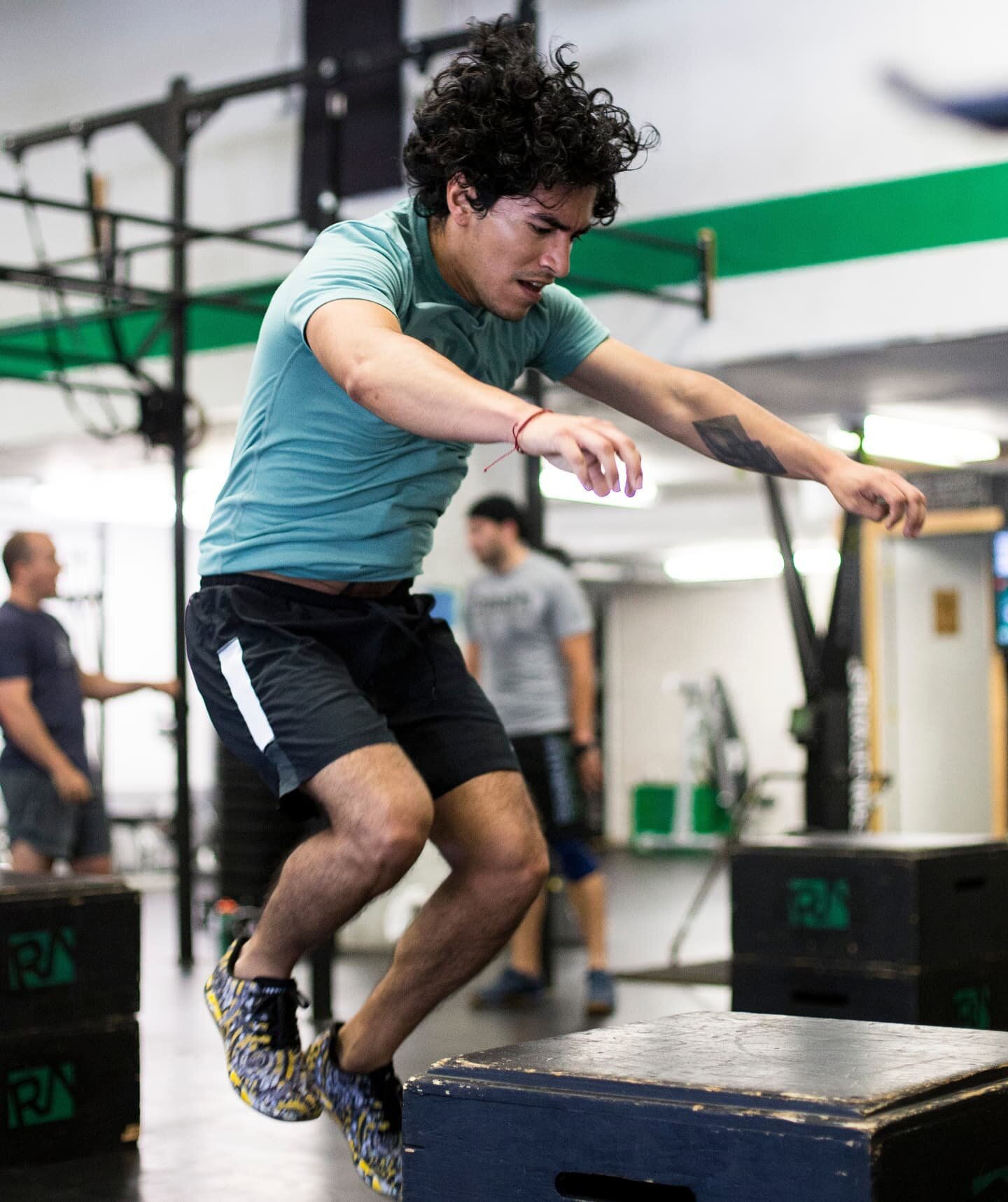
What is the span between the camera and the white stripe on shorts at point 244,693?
7.27ft

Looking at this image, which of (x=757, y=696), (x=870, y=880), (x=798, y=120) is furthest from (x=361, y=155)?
(x=757, y=696)

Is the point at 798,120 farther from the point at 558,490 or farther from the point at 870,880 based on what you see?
the point at 558,490

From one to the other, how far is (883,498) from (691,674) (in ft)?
39.8

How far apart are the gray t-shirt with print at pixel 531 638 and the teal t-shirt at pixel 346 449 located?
2.87 metres

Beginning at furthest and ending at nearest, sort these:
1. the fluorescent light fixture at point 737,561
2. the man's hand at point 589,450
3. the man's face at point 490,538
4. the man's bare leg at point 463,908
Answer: the fluorescent light fixture at point 737,561 → the man's face at point 490,538 → the man's bare leg at point 463,908 → the man's hand at point 589,450

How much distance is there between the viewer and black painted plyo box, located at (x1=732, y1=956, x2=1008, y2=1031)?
361 centimetres

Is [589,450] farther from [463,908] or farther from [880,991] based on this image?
[880,991]

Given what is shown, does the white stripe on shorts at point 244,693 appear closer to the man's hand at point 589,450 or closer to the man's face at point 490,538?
the man's hand at point 589,450

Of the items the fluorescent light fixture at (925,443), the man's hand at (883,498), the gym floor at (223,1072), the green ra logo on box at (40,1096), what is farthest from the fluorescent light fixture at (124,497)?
the man's hand at (883,498)

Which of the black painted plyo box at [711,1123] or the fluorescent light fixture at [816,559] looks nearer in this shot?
the black painted plyo box at [711,1123]

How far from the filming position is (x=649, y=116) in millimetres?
5918

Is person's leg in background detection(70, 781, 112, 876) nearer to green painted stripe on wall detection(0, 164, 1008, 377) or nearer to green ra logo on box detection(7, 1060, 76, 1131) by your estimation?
green painted stripe on wall detection(0, 164, 1008, 377)

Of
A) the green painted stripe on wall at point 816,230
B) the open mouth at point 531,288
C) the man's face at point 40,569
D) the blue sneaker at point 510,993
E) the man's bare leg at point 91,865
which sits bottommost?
the blue sneaker at point 510,993

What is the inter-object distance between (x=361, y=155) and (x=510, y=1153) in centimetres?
555
